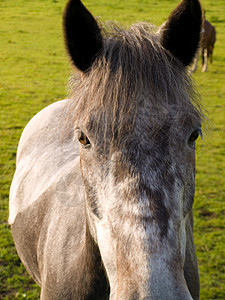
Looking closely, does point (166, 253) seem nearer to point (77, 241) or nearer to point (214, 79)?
point (77, 241)

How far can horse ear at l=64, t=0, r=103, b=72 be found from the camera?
2014 millimetres

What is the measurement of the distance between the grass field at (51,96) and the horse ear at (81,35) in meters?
0.34

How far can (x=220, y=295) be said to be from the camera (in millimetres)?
4367

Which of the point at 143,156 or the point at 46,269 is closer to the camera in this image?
the point at 143,156

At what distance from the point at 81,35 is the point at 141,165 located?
89cm

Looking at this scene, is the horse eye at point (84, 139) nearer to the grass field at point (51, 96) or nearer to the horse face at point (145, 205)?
the horse face at point (145, 205)

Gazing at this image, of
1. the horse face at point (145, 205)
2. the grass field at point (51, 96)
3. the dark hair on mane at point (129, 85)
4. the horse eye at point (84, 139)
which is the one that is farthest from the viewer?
the grass field at point (51, 96)

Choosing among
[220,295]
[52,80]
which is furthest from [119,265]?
[52,80]

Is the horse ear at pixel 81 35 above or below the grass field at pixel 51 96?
above

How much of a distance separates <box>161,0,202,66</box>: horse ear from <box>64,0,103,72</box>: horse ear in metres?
0.39

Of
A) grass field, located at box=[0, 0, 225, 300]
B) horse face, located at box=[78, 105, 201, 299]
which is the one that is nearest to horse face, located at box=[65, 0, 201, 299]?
horse face, located at box=[78, 105, 201, 299]

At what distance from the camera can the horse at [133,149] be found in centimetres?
156

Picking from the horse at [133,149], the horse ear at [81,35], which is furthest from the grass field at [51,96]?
the horse at [133,149]

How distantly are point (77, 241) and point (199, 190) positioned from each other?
169 inches
